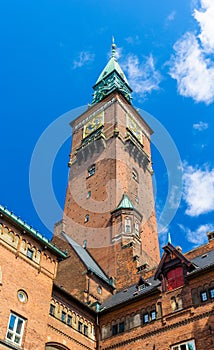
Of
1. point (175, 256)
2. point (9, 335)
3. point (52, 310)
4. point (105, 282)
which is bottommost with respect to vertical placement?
point (9, 335)

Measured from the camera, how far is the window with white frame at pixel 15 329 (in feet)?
83.0

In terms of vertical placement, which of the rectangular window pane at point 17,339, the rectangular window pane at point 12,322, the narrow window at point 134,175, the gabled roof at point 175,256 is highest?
the narrow window at point 134,175

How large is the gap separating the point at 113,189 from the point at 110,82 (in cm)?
3137

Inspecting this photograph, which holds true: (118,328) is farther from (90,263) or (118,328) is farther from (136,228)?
(136,228)

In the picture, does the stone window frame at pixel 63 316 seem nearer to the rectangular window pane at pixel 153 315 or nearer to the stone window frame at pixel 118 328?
the stone window frame at pixel 118 328

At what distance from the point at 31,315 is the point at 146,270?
18398 millimetres

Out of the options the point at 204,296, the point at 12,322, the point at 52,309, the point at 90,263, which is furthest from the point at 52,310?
the point at 90,263

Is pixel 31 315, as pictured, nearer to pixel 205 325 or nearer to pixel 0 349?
pixel 0 349

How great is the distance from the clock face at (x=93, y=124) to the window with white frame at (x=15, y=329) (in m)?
44.7

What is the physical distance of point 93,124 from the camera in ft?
231

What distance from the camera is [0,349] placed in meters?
24.0

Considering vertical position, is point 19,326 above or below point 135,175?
below

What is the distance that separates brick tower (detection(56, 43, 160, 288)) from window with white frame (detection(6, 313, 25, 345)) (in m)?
19.5

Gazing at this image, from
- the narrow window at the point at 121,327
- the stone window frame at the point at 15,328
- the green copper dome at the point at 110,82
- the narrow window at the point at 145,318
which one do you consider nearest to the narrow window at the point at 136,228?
the narrow window at the point at 121,327
